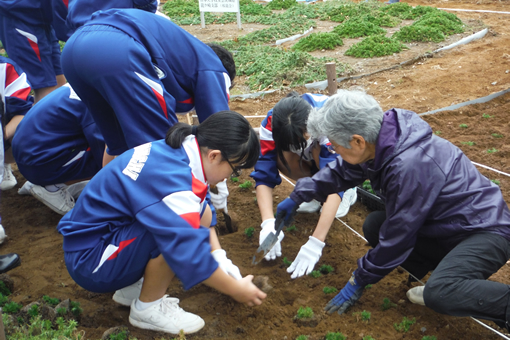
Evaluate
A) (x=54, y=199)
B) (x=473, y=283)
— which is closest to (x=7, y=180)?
(x=54, y=199)

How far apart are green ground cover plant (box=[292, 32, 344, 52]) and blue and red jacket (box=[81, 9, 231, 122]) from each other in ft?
20.8

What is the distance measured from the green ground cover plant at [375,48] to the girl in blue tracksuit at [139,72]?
5876mm

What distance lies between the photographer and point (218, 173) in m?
2.20

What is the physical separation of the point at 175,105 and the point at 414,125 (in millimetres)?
1550

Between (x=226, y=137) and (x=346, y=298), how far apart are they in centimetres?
126

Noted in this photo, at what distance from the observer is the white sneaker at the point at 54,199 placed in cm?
377

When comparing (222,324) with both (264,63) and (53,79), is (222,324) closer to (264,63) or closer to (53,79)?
(53,79)

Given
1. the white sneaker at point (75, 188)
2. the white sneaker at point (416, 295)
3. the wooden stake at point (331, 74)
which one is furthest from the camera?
the wooden stake at point (331, 74)

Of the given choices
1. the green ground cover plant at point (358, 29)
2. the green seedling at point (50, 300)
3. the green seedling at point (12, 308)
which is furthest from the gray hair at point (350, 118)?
the green ground cover plant at point (358, 29)

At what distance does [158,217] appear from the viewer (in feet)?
6.26

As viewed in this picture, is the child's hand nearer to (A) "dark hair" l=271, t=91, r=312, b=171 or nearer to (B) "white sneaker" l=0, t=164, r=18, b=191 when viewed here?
(A) "dark hair" l=271, t=91, r=312, b=171

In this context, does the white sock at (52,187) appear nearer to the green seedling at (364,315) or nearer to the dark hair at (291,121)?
the dark hair at (291,121)

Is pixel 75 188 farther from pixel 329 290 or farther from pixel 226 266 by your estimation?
pixel 329 290

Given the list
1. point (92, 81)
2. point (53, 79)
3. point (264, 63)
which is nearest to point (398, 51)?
point (264, 63)
